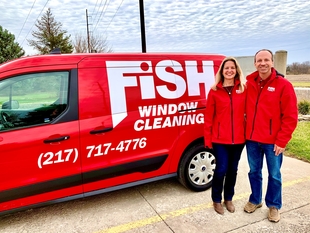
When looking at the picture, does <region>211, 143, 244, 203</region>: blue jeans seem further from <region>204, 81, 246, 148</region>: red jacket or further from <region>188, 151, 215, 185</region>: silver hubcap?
<region>188, 151, 215, 185</region>: silver hubcap

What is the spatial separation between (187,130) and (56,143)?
1.57 metres

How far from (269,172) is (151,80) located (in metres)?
1.67

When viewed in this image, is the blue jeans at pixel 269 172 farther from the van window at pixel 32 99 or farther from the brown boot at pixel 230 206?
the van window at pixel 32 99

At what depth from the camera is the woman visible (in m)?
2.56

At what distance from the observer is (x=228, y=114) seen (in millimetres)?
2568

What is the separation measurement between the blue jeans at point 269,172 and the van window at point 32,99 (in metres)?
2.12

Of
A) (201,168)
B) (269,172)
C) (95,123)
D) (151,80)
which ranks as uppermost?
(151,80)

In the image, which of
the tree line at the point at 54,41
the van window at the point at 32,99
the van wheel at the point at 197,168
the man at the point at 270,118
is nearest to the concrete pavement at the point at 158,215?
the van wheel at the point at 197,168

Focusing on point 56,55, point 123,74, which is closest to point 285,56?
point 123,74

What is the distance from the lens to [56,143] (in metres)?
2.45

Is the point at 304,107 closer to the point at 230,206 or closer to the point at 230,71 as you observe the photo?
the point at 230,206

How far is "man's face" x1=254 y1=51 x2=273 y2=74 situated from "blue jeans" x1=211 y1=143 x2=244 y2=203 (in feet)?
2.74

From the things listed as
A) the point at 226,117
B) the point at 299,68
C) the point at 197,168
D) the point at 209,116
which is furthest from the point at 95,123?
the point at 299,68

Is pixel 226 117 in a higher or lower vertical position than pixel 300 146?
higher
